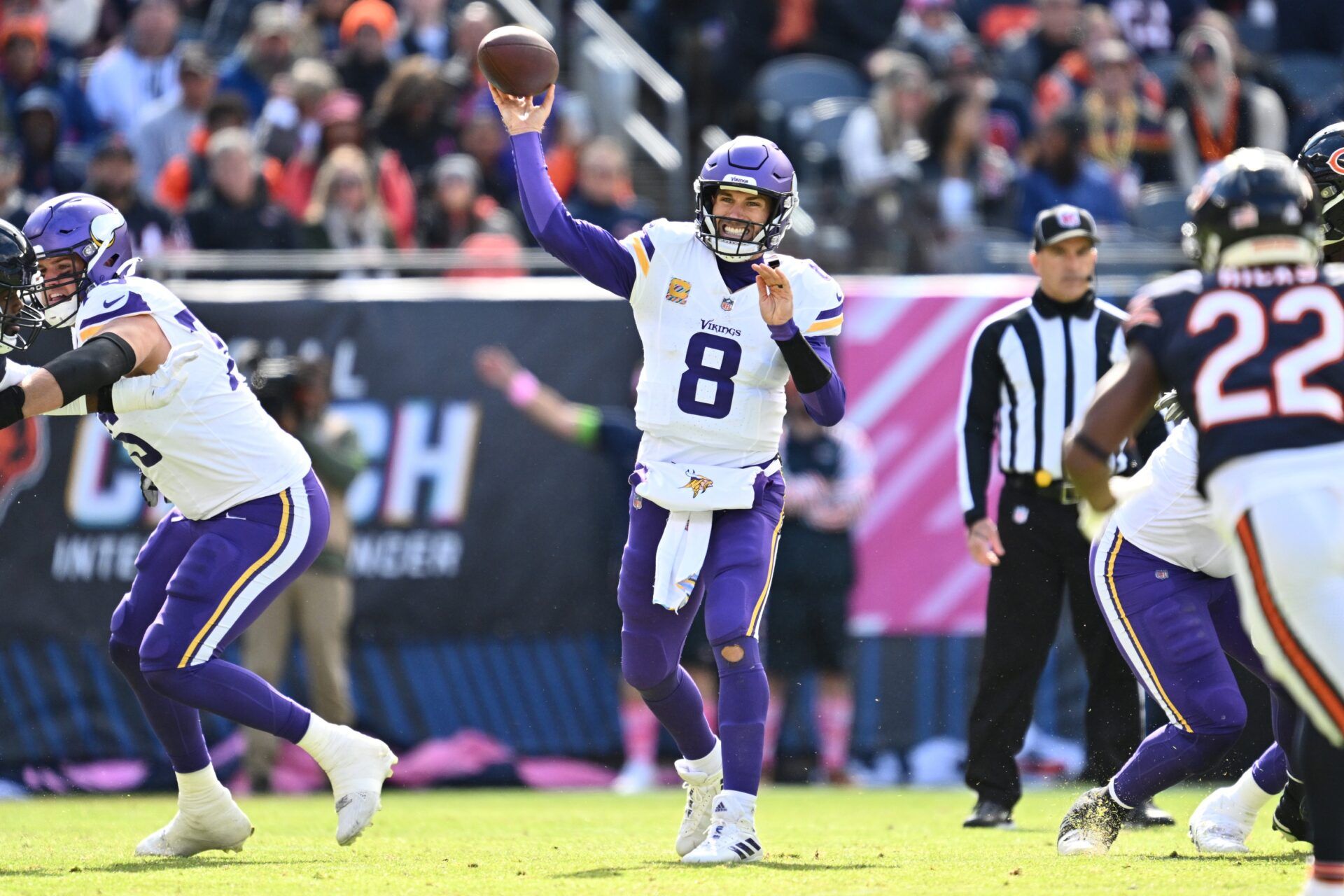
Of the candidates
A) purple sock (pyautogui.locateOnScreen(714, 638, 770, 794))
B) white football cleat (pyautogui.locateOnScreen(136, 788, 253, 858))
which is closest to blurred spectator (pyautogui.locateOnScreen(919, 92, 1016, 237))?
purple sock (pyautogui.locateOnScreen(714, 638, 770, 794))

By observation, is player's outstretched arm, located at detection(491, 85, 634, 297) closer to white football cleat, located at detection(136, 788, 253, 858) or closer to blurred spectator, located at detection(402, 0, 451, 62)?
white football cleat, located at detection(136, 788, 253, 858)

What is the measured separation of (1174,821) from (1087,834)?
1.62m

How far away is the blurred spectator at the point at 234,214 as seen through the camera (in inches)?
408

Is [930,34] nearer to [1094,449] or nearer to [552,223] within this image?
[552,223]

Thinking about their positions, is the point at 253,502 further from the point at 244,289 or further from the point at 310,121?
the point at 310,121

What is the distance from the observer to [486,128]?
11719 mm

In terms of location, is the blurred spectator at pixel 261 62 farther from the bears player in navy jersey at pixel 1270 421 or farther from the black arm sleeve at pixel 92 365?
the bears player in navy jersey at pixel 1270 421

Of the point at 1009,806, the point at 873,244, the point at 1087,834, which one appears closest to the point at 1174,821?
the point at 1009,806

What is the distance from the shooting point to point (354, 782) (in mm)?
6008

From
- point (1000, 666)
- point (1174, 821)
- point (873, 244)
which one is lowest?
point (1174, 821)

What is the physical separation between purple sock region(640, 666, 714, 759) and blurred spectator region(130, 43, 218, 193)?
6730 millimetres

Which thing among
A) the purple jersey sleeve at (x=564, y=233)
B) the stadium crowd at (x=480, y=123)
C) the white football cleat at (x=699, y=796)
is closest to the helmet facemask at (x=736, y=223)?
the purple jersey sleeve at (x=564, y=233)

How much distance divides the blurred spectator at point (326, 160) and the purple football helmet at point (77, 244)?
16.3 feet

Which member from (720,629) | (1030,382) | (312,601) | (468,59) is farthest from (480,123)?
(720,629)
